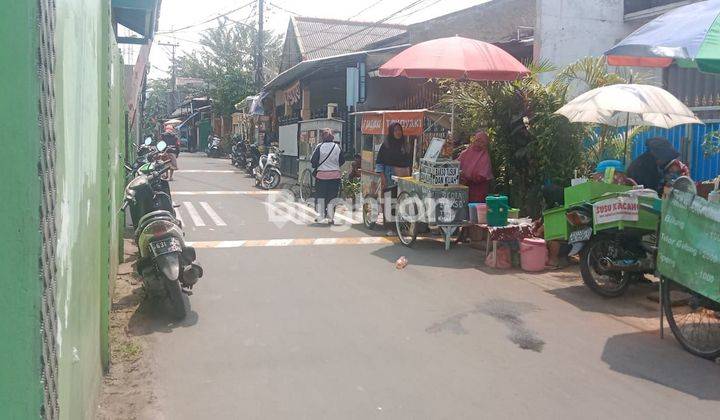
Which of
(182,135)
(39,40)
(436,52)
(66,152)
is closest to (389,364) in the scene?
(66,152)

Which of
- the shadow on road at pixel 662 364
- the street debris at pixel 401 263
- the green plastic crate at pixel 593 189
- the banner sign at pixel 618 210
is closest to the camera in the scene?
the shadow on road at pixel 662 364

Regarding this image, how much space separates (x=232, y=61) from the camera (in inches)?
1649

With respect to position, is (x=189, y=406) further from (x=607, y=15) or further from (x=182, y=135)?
(x=182, y=135)

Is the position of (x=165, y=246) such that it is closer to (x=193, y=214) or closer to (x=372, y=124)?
(x=372, y=124)

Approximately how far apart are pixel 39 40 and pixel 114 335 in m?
4.17

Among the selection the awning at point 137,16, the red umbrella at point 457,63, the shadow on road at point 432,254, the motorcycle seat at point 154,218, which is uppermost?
the awning at point 137,16

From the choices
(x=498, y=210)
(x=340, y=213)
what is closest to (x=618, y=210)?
(x=498, y=210)

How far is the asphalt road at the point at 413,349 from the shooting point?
4.31 meters

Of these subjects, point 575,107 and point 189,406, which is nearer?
point 189,406

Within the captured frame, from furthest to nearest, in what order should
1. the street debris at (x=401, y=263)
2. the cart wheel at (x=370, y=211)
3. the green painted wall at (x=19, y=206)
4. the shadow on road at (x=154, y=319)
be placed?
the cart wheel at (x=370, y=211) < the street debris at (x=401, y=263) < the shadow on road at (x=154, y=319) < the green painted wall at (x=19, y=206)

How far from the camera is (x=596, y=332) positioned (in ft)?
19.2

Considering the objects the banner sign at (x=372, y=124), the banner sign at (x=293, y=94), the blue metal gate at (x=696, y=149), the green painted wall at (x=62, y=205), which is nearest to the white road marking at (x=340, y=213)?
the banner sign at (x=372, y=124)

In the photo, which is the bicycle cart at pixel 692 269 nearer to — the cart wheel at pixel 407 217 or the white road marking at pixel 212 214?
the cart wheel at pixel 407 217

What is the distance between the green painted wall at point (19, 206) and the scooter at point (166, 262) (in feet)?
13.6
